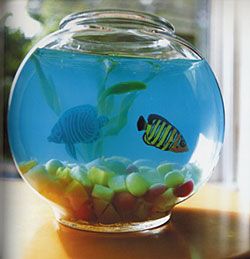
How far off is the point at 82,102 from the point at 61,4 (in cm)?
57

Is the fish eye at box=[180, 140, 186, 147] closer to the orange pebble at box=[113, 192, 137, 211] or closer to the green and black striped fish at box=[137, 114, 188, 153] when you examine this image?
the green and black striped fish at box=[137, 114, 188, 153]

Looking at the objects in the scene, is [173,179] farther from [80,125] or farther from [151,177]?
[80,125]

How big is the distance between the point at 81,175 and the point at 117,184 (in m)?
0.05

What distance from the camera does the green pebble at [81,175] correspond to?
62 cm

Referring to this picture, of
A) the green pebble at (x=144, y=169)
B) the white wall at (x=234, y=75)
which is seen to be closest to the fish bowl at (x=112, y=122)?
the green pebble at (x=144, y=169)

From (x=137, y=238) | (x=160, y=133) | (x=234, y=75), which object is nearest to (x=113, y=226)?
(x=137, y=238)

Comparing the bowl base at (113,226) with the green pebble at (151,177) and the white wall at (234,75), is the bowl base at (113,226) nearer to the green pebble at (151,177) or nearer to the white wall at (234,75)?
the green pebble at (151,177)

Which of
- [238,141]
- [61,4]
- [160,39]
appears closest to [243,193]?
[238,141]

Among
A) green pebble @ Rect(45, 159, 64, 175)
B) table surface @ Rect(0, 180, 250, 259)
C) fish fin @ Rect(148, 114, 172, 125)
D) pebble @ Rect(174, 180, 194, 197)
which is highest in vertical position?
fish fin @ Rect(148, 114, 172, 125)

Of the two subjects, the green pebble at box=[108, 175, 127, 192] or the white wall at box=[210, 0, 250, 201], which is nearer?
the green pebble at box=[108, 175, 127, 192]

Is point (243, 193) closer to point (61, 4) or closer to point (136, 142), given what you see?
point (136, 142)

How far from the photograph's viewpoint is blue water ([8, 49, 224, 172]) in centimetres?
62

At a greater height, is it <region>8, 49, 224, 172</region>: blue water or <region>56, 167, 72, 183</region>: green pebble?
<region>8, 49, 224, 172</region>: blue water

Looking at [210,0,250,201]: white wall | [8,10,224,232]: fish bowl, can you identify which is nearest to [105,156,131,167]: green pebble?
[8,10,224,232]: fish bowl
